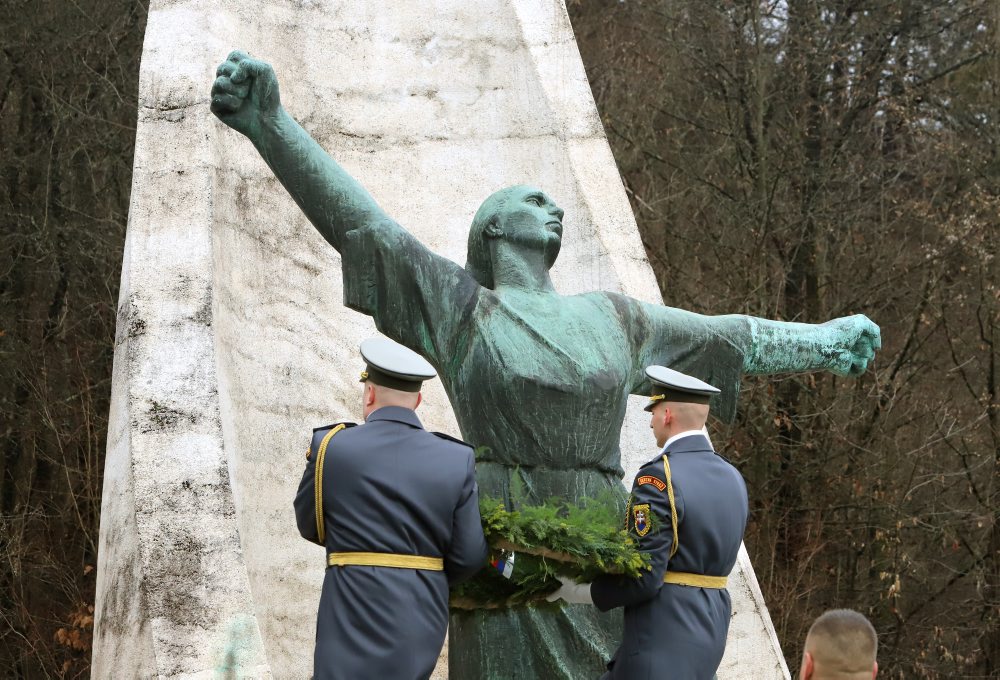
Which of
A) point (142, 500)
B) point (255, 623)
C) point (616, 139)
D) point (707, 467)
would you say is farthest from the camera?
point (616, 139)

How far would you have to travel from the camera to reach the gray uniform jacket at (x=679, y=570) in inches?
152

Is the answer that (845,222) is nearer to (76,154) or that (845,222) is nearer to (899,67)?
(899,67)

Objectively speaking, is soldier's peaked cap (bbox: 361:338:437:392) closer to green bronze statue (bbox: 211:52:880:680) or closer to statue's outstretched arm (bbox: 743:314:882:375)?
green bronze statue (bbox: 211:52:880:680)

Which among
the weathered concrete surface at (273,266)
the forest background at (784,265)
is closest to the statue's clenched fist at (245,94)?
the weathered concrete surface at (273,266)

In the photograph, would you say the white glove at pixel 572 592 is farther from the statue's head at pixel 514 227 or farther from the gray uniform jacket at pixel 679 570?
the statue's head at pixel 514 227

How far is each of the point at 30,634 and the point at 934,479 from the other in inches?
246

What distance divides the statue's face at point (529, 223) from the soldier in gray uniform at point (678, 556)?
1.60ft

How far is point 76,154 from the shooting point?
38.5 feet

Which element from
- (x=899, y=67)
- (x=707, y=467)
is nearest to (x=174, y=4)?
(x=707, y=467)

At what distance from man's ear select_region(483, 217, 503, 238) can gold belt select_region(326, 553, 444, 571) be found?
1.02 meters

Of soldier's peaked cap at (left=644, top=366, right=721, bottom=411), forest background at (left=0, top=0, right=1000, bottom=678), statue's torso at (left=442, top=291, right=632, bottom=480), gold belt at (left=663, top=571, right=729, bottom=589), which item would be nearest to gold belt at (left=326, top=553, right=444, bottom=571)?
statue's torso at (left=442, top=291, right=632, bottom=480)

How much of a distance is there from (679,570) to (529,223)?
1009 mm

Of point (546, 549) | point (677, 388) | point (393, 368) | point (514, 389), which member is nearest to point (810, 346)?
point (677, 388)

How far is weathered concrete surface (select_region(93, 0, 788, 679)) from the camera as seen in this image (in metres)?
4.75
